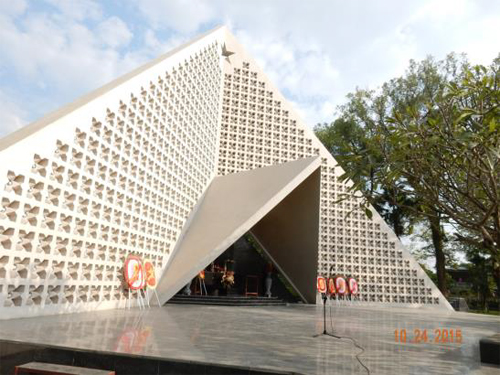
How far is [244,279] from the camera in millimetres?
14844

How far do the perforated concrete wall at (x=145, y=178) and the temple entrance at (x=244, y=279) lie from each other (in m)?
2.28

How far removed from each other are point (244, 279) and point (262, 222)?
99.5 inches

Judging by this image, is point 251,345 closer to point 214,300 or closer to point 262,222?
point 214,300

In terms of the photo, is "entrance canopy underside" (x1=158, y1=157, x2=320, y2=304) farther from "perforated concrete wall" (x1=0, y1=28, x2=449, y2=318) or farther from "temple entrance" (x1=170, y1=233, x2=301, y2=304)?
"temple entrance" (x1=170, y1=233, x2=301, y2=304)

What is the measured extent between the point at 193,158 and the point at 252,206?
2.74 meters

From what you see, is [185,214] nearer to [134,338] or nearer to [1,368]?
[134,338]

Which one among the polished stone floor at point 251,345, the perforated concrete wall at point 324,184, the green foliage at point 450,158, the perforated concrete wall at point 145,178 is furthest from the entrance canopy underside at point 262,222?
the green foliage at point 450,158

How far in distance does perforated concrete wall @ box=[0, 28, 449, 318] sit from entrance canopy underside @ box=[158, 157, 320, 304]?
59cm

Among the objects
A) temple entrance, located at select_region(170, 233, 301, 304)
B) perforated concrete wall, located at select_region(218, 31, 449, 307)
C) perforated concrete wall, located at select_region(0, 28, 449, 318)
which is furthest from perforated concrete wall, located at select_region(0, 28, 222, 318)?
perforated concrete wall, located at select_region(218, 31, 449, 307)

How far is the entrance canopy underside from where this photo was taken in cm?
929

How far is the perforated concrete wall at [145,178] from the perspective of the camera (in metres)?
5.38

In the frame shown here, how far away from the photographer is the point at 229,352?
3.74m

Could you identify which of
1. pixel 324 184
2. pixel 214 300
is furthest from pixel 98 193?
pixel 324 184

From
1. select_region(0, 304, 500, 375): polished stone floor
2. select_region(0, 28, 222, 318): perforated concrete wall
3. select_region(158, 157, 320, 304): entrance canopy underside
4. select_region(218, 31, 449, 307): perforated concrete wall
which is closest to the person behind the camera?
select_region(0, 304, 500, 375): polished stone floor
